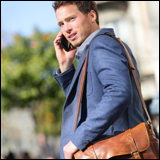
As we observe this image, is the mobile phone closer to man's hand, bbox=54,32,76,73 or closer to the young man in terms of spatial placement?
man's hand, bbox=54,32,76,73

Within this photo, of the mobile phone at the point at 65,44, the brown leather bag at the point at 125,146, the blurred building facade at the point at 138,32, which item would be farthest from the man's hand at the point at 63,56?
the blurred building facade at the point at 138,32

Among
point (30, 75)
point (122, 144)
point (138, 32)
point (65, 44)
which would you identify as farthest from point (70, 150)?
point (30, 75)

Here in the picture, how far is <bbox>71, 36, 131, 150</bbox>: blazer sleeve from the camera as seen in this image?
2.40 m

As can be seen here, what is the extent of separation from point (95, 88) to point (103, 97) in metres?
0.08

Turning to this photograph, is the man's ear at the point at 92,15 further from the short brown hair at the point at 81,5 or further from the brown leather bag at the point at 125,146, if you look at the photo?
the brown leather bag at the point at 125,146

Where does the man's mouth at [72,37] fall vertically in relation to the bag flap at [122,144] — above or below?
above

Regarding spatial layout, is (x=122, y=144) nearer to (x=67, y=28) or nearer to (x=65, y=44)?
(x=67, y=28)

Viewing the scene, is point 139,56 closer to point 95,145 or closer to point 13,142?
point 95,145

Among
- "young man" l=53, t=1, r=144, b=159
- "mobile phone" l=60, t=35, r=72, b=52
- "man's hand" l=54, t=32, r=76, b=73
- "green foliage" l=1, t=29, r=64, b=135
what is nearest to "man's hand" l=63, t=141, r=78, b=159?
"young man" l=53, t=1, r=144, b=159

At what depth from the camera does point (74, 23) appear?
2.66 metres

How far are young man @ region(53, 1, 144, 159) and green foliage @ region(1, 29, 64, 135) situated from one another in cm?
2468

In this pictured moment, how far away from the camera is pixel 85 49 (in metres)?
2.57

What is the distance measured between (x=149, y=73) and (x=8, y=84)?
31.3ft

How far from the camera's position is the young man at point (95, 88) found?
2402 mm
